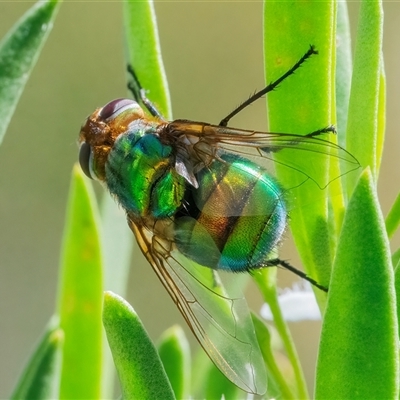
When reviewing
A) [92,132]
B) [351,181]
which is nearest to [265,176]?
[351,181]

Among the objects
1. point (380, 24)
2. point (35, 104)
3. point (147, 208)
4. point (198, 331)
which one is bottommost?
point (198, 331)

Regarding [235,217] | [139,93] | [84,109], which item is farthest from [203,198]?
[84,109]

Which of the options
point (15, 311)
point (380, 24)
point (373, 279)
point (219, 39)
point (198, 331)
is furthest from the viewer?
point (219, 39)

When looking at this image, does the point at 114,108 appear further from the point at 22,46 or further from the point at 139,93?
the point at 22,46

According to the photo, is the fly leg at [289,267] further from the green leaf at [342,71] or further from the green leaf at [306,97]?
the green leaf at [342,71]

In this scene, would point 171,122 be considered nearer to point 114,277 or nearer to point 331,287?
point 114,277

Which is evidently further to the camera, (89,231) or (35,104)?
(35,104)
